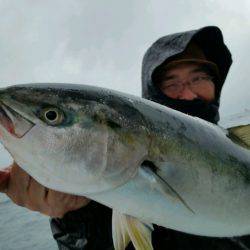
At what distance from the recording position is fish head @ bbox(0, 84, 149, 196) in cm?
229

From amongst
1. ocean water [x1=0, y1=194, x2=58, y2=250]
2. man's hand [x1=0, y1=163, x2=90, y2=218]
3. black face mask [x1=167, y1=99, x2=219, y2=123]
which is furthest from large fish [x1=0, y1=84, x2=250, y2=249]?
ocean water [x1=0, y1=194, x2=58, y2=250]

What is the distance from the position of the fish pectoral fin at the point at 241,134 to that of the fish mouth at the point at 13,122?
59.1 inches

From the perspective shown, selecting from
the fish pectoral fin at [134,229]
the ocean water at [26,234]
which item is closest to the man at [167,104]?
the fish pectoral fin at [134,229]

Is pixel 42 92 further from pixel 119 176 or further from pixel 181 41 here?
pixel 181 41

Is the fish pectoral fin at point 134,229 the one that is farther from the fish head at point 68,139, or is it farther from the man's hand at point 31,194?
the man's hand at point 31,194

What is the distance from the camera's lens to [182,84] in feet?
15.5

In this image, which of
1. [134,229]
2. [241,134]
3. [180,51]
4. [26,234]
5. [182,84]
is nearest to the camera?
[134,229]

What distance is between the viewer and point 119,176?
93.6 inches

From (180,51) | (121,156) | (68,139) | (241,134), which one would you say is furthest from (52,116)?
(180,51)

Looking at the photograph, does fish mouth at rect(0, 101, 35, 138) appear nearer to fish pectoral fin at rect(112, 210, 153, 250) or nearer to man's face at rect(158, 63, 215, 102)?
fish pectoral fin at rect(112, 210, 153, 250)

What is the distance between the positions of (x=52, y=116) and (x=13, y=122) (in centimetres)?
21

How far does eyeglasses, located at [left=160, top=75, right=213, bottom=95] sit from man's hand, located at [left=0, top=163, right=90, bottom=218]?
2.03 meters

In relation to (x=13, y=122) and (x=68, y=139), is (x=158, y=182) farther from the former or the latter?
(x=13, y=122)

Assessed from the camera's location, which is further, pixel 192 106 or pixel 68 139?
pixel 192 106
